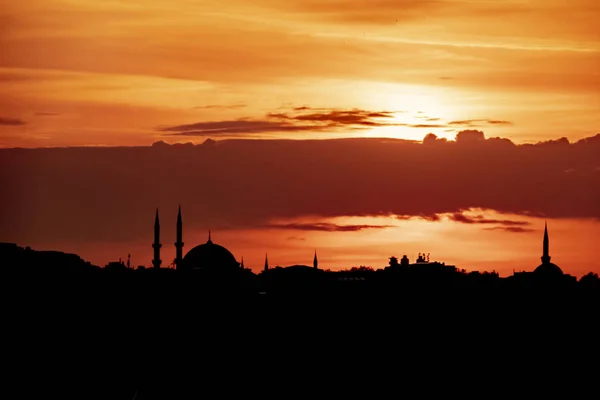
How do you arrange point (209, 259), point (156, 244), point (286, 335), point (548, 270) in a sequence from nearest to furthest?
point (286, 335) → point (156, 244) → point (209, 259) → point (548, 270)

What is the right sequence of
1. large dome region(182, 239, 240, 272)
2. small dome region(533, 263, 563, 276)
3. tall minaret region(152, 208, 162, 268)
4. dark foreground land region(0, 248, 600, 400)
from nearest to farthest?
dark foreground land region(0, 248, 600, 400) < tall minaret region(152, 208, 162, 268) < large dome region(182, 239, 240, 272) < small dome region(533, 263, 563, 276)

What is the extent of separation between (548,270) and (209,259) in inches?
1441

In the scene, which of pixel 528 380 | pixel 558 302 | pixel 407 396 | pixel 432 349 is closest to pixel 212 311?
pixel 432 349

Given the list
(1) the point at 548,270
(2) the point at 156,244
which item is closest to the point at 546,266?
(1) the point at 548,270

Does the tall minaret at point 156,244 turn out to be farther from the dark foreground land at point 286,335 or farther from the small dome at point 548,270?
the small dome at point 548,270

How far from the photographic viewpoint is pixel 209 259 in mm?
159750

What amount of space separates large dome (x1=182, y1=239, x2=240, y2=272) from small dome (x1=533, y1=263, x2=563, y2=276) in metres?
32.1

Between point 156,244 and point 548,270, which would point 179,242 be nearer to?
point 156,244

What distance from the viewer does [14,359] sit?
11325 cm

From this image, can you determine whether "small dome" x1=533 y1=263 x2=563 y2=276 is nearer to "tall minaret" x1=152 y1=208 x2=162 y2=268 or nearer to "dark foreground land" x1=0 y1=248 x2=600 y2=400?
"dark foreground land" x1=0 y1=248 x2=600 y2=400

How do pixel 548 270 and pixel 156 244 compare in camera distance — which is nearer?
pixel 156 244

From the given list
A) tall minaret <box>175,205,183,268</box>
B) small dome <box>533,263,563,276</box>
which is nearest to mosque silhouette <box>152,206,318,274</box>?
tall minaret <box>175,205,183,268</box>

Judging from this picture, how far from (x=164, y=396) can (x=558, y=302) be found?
8000 centimetres

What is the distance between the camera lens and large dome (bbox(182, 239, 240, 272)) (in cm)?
15888
